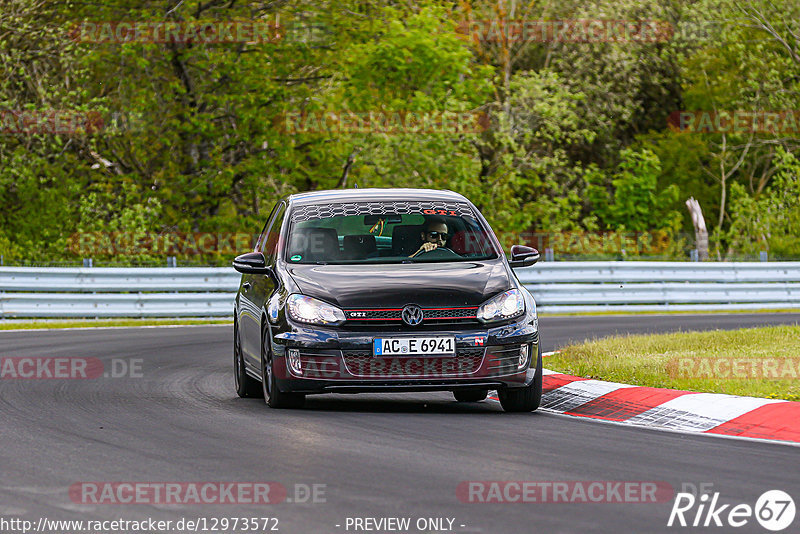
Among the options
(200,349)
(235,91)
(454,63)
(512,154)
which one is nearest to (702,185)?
(512,154)

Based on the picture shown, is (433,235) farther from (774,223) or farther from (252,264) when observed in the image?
(774,223)

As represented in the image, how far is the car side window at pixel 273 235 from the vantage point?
1192cm

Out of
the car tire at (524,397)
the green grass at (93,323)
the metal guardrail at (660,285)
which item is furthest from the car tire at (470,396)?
the metal guardrail at (660,285)

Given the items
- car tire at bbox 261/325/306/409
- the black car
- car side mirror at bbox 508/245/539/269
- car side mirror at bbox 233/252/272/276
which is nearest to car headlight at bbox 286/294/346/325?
the black car

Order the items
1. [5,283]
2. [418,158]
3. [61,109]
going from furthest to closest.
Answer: [418,158], [61,109], [5,283]

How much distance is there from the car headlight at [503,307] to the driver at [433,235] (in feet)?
3.24

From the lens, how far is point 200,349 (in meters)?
18.0

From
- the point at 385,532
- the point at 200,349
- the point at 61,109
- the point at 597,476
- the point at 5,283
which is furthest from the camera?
the point at 61,109

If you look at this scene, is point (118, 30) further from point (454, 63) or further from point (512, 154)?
point (512, 154)

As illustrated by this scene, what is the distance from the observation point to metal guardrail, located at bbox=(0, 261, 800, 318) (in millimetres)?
25484

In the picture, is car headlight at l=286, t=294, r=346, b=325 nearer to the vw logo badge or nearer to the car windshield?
the vw logo badge

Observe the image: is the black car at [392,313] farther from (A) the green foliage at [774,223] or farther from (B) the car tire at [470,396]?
(A) the green foliage at [774,223]

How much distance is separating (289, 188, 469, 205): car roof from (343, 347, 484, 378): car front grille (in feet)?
6.87

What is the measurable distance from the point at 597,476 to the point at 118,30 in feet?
95.0
